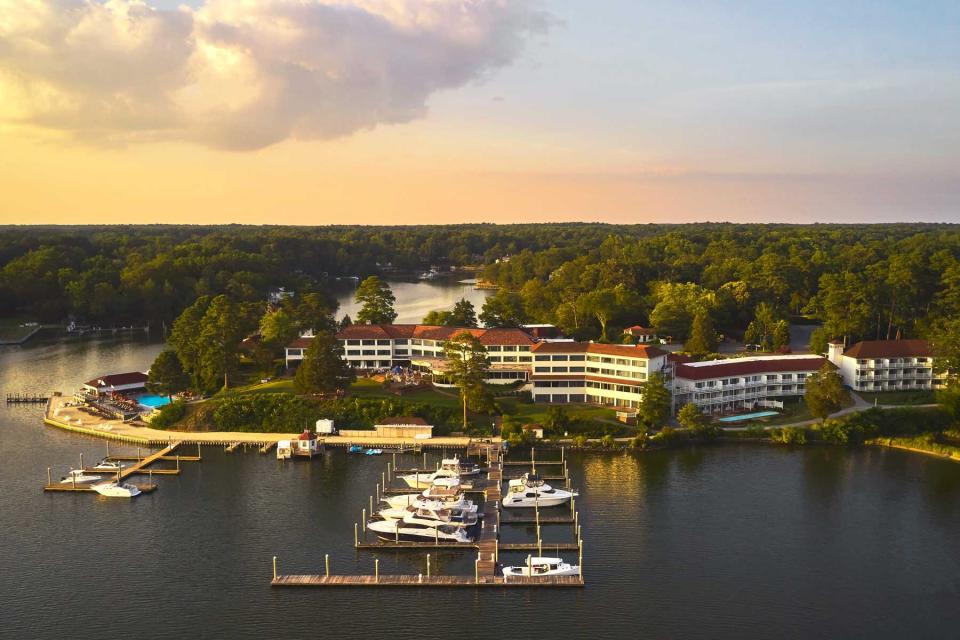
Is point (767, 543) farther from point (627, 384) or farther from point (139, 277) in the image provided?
point (139, 277)

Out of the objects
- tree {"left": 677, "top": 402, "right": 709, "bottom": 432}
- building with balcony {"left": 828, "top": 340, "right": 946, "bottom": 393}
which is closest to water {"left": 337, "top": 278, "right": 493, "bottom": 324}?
tree {"left": 677, "top": 402, "right": 709, "bottom": 432}

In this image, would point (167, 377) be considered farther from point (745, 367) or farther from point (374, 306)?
point (745, 367)

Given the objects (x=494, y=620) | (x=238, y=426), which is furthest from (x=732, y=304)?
(x=494, y=620)

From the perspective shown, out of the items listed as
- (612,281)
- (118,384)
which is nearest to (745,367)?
(612,281)

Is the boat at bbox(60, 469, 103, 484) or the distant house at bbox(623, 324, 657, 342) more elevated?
the distant house at bbox(623, 324, 657, 342)

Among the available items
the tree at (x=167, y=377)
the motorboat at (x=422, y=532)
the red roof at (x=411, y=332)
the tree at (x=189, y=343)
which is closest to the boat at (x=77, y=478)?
the tree at (x=167, y=377)

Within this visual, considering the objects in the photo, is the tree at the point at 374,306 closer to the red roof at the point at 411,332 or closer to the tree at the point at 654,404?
the red roof at the point at 411,332

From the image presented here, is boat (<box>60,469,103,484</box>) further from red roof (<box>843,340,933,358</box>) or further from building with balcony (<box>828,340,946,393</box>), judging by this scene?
red roof (<box>843,340,933,358</box>)
